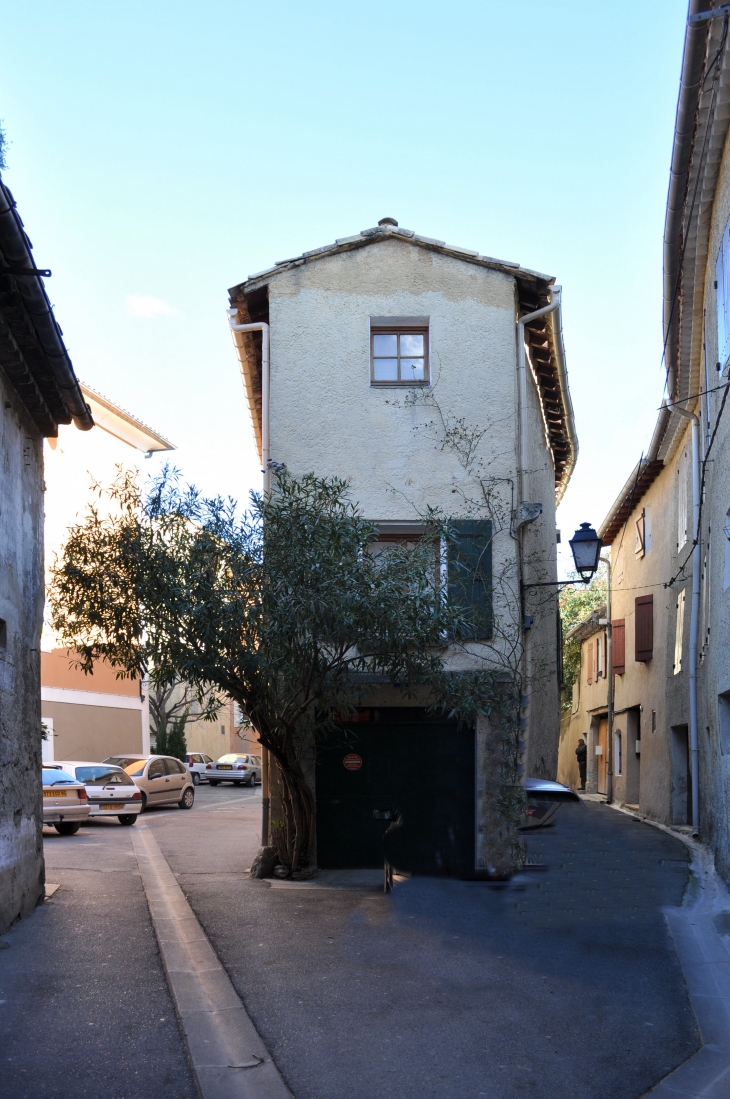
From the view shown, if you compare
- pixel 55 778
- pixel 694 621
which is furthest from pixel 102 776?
pixel 694 621

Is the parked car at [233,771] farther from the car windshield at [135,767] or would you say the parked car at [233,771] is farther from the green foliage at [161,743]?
the car windshield at [135,767]

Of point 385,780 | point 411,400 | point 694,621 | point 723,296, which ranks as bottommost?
point 385,780

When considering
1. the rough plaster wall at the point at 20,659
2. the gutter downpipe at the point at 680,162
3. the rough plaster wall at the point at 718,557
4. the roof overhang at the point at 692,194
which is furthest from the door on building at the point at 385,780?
the gutter downpipe at the point at 680,162

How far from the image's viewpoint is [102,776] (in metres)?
23.1

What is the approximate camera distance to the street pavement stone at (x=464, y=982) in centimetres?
561

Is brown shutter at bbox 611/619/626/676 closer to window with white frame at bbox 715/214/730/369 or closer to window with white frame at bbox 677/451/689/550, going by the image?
window with white frame at bbox 677/451/689/550

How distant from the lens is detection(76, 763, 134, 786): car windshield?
2288 centimetres

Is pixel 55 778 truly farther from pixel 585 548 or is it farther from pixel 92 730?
pixel 92 730

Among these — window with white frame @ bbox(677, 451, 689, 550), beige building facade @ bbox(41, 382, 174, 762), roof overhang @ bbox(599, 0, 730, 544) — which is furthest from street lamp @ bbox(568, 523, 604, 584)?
beige building facade @ bbox(41, 382, 174, 762)

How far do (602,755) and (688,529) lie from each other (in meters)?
16.2

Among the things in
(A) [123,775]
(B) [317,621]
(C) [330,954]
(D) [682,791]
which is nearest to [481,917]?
(C) [330,954]

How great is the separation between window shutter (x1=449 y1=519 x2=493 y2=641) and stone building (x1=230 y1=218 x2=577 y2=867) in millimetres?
54

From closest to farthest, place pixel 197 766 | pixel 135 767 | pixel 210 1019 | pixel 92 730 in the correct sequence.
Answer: pixel 210 1019, pixel 135 767, pixel 92 730, pixel 197 766

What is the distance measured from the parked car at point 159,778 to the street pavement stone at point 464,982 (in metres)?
12.5
